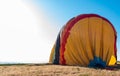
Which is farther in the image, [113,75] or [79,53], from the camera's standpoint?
[79,53]

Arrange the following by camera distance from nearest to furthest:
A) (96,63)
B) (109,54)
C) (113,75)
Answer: (113,75)
(96,63)
(109,54)

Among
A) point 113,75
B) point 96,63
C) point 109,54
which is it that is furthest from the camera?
point 109,54

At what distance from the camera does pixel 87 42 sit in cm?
2289

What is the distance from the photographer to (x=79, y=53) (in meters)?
22.8

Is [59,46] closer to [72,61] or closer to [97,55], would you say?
[72,61]

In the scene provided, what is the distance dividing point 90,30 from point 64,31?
8.54 ft

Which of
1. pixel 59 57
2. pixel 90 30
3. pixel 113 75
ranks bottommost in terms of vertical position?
pixel 113 75

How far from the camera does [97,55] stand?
893 inches

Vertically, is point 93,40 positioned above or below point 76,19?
below

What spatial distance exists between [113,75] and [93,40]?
7.62 meters

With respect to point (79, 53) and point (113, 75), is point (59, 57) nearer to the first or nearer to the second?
point (79, 53)

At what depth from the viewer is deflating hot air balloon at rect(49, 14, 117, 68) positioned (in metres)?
22.7

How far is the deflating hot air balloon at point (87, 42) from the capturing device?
22719 millimetres

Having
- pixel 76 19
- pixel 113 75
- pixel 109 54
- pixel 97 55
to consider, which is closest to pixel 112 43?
pixel 109 54
